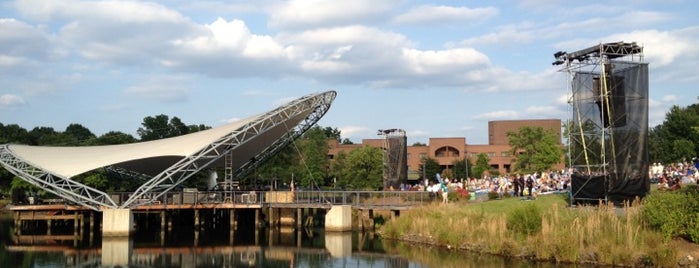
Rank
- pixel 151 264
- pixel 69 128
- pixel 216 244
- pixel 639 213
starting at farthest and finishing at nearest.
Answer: pixel 69 128
pixel 216 244
pixel 151 264
pixel 639 213

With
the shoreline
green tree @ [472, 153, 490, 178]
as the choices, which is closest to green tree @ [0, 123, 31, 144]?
green tree @ [472, 153, 490, 178]

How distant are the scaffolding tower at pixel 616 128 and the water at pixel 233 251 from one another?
8.25m

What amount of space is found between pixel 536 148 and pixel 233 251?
42236 millimetres

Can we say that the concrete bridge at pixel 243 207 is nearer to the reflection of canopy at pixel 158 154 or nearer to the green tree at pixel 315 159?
the reflection of canopy at pixel 158 154

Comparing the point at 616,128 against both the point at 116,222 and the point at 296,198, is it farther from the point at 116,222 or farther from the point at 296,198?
the point at 116,222

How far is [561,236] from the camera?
78.6 ft

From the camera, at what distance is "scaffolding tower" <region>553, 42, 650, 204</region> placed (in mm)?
30328

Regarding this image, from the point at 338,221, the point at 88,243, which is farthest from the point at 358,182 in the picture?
the point at 88,243

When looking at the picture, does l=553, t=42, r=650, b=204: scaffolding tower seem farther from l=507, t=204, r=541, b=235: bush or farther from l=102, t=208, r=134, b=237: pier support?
l=102, t=208, r=134, b=237: pier support

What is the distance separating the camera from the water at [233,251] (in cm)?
2716

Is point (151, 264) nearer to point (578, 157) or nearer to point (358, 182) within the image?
point (578, 157)

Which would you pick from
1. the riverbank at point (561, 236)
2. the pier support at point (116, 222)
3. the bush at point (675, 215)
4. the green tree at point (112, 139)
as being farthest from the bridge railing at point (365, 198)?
the green tree at point (112, 139)

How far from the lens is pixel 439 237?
29.6m

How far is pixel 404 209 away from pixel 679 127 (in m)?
54.7
